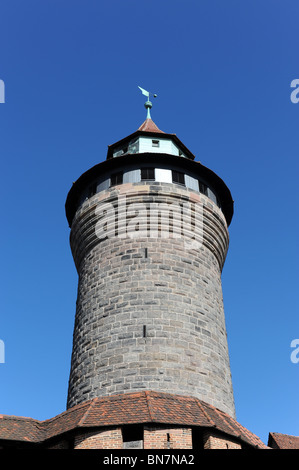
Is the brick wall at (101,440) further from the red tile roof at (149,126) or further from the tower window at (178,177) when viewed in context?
the red tile roof at (149,126)

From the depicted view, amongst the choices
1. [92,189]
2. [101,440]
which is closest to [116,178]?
[92,189]

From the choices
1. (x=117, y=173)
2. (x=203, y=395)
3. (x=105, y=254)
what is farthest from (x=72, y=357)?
(x=117, y=173)

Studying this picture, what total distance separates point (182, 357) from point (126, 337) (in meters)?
1.36

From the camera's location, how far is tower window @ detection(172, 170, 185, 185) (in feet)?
49.5

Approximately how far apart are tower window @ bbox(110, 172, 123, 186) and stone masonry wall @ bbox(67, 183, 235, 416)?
48 cm

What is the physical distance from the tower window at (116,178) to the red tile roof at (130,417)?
21.0 feet

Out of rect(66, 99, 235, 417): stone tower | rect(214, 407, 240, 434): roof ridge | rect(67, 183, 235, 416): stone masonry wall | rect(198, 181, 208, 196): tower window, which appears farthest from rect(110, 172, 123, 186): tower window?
rect(214, 407, 240, 434): roof ridge

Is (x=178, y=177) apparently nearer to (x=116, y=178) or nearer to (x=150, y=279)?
(x=116, y=178)

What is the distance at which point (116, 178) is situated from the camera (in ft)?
50.2

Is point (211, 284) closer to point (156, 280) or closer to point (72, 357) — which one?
point (156, 280)

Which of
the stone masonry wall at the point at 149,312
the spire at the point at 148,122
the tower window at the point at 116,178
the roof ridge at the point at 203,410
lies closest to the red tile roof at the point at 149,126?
Answer: the spire at the point at 148,122

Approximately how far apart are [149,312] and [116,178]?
15.3 feet

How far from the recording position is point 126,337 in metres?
12.0
